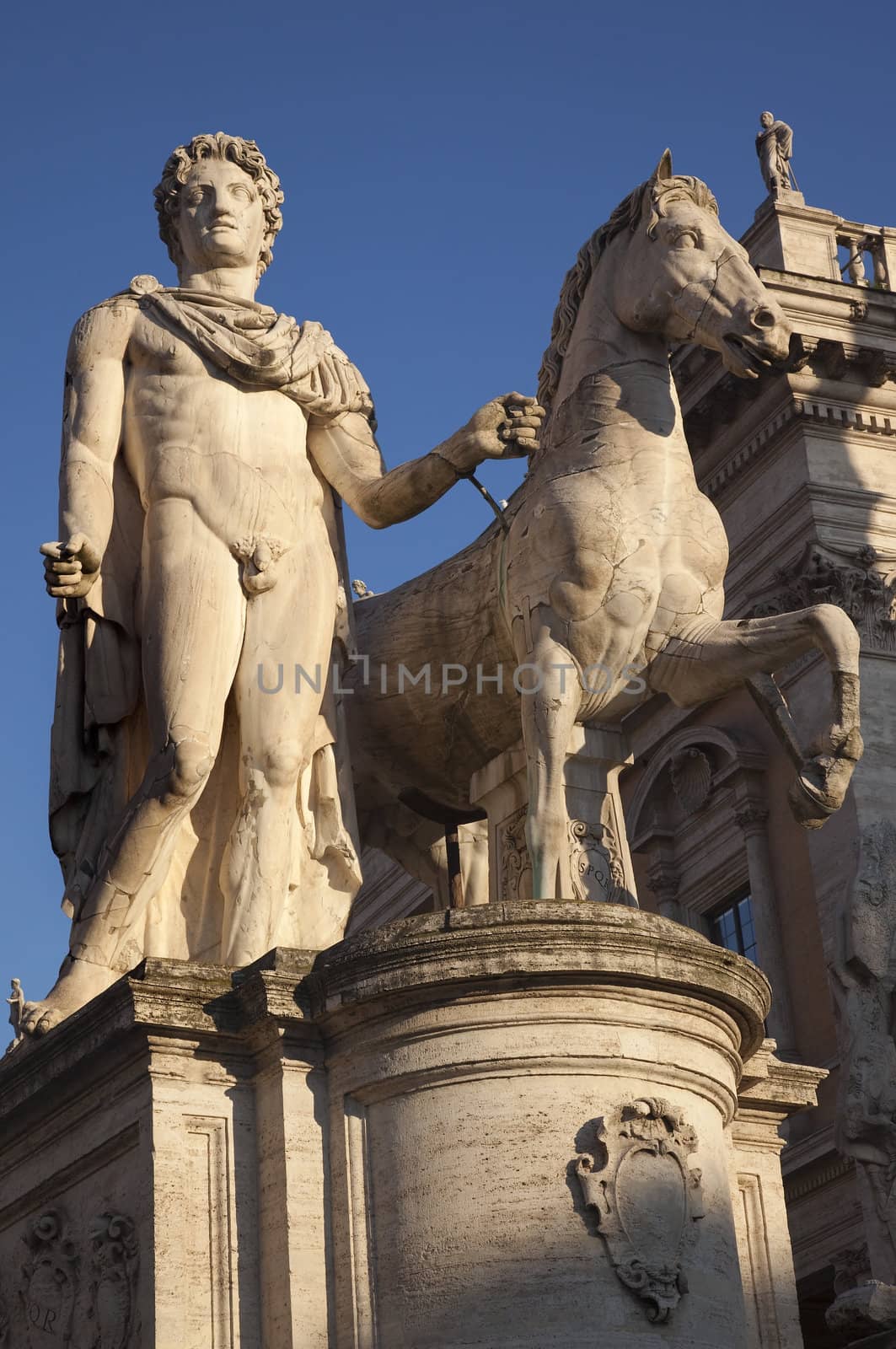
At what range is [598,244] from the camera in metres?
12.1

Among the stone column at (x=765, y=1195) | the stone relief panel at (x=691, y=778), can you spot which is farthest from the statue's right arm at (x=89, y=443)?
the stone relief panel at (x=691, y=778)

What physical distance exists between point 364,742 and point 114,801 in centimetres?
136

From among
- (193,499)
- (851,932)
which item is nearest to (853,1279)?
(851,932)

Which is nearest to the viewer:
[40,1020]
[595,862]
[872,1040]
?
[40,1020]

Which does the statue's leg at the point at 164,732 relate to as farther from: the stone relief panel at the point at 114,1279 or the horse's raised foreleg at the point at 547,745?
the horse's raised foreleg at the point at 547,745

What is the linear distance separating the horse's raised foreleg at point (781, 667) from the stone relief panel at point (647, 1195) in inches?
72.0

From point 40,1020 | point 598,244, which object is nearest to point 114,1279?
point 40,1020

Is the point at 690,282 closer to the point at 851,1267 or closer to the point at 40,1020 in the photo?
the point at 40,1020

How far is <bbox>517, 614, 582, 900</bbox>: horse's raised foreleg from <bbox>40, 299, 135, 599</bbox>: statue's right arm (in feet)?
6.60

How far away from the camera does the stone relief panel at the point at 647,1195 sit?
8.24 meters

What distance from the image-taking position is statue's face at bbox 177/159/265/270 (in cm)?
1102

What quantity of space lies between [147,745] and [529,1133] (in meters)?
2.87

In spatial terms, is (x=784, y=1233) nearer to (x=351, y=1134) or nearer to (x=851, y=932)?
(x=351, y=1134)

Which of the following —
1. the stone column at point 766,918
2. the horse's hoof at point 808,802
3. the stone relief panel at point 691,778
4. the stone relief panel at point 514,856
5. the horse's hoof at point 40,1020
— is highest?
the stone relief panel at point 691,778
